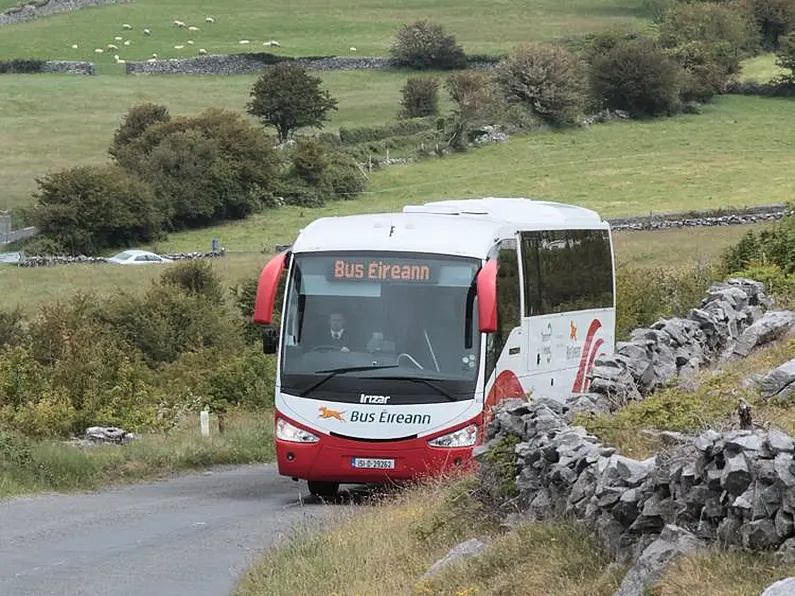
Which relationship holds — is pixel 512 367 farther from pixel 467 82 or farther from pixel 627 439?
pixel 467 82

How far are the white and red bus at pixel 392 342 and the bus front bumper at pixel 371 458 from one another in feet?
0.04

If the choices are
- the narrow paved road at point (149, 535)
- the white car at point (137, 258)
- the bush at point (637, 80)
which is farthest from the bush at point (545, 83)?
the narrow paved road at point (149, 535)

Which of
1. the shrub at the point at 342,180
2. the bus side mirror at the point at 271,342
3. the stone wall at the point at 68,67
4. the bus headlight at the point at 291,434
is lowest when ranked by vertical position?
the shrub at the point at 342,180

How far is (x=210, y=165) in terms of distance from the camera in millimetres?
80250

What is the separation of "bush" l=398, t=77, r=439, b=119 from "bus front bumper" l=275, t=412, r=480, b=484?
278 ft

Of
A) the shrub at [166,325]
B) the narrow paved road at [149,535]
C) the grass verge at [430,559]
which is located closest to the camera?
the grass verge at [430,559]

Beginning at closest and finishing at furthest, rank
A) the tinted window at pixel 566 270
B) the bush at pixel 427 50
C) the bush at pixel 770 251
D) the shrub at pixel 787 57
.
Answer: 1. the tinted window at pixel 566 270
2. the bush at pixel 770 251
3. the shrub at pixel 787 57
4. the bush at pixel 427 50

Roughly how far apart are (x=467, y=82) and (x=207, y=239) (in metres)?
30.5

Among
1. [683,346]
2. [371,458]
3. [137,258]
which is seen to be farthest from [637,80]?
[371,458]

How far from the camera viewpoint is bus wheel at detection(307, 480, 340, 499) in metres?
18.2

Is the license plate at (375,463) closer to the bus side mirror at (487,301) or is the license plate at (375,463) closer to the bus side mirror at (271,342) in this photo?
the bus side mirror at (487,301)

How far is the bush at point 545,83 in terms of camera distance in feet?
323

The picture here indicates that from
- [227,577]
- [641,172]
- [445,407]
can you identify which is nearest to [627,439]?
[227,577]

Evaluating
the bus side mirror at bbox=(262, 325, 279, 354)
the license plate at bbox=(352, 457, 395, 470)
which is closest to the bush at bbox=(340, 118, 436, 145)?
the bus side mirror at bbox=(262, 325, 279, 354)
